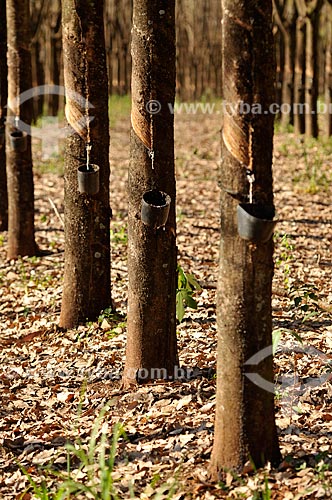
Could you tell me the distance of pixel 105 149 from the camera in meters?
5.92

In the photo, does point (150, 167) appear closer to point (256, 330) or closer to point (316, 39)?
point (256, 330)

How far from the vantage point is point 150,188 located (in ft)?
15.2

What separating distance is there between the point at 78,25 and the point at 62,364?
253 centimetres

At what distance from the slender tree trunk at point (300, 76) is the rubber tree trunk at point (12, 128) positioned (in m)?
9.47

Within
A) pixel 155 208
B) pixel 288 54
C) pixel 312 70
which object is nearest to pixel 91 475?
pixel 155 208

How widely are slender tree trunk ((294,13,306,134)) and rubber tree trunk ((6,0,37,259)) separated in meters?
9.47

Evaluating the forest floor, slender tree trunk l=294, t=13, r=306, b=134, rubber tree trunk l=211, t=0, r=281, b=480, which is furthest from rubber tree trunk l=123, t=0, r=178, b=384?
slender tree trunk l=294, t=13, r=306, b=134

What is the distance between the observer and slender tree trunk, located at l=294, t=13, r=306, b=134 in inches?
639

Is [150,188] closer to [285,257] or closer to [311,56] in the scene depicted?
[285,257]

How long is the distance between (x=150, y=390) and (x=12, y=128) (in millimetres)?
4395

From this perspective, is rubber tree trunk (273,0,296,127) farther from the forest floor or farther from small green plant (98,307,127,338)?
small green plant (98,307,127,338)

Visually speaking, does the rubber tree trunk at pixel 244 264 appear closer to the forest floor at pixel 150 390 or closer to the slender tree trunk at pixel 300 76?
the forest floor at pixel 150 390

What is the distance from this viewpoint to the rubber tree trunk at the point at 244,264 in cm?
326

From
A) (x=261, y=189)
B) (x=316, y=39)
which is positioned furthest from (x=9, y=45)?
(x=316, y=39)
